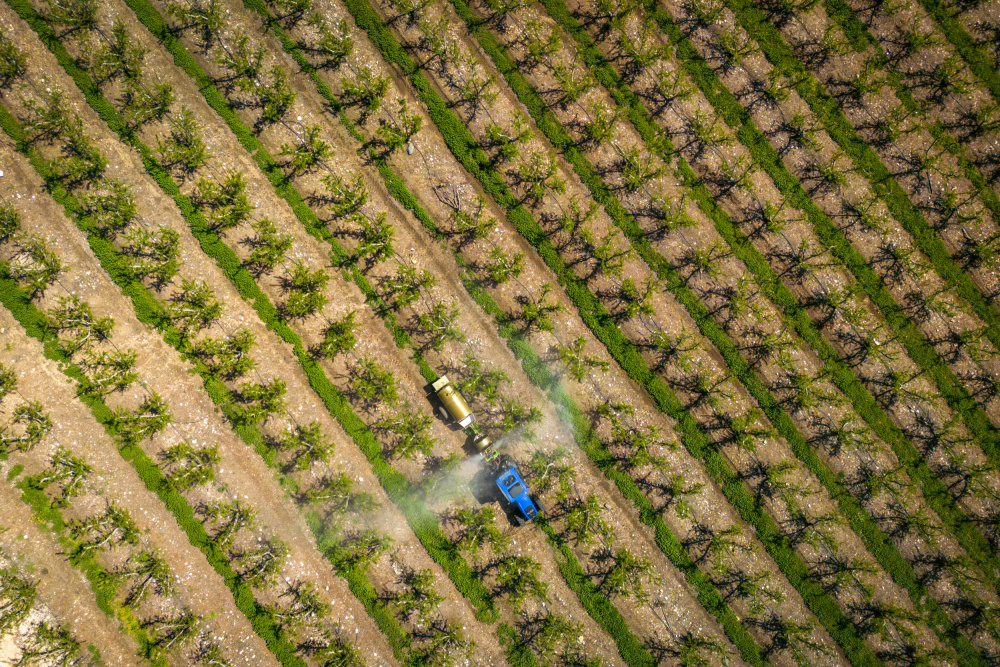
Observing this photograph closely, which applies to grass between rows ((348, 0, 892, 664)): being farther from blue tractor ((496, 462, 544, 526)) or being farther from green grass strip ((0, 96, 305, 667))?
green grass strip ((0, 96, 305, 667))

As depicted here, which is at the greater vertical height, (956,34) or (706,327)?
(956,34)

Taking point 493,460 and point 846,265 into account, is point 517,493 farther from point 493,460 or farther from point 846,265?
point 846,265

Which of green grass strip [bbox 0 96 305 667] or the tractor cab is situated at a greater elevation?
green grass strip [bbox 0 96 305 667]

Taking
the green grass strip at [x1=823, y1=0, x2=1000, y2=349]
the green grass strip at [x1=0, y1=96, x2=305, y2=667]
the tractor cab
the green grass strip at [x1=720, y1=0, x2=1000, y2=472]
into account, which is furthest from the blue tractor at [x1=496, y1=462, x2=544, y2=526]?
the green grass strip at [x1=823, y1=0, x2=1000, y2=349]

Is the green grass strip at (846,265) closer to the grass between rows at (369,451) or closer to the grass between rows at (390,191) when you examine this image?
the grass between rows at (390,191)

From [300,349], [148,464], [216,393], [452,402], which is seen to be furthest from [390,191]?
[148,464]

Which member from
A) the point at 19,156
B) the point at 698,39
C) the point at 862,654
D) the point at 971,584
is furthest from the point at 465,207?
the point at 971,584

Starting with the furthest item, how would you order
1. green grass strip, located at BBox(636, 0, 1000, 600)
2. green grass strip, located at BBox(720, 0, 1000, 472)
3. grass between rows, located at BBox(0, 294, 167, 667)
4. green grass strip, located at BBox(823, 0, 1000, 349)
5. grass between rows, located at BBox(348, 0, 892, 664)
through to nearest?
green grass strip, located at BBox(823, 0, 1000, 349), green grass strip, located at BBox(720, 0, 1000, 472), green grass strip, located at BBox(636, 0, 1000, 600), grass between rows, located at BBox(348, 0, 892, 664), grass between rows, located at BBox(0, 294, 167, 667)
